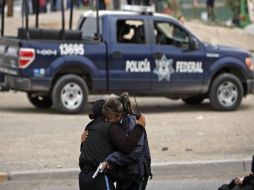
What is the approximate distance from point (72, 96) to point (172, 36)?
257 cm

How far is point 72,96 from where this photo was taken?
15.3m

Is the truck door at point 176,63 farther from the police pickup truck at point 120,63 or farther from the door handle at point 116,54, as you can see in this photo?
the door handle at point 116,54

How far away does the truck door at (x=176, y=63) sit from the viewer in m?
15.7

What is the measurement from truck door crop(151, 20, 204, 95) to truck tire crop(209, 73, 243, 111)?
36 cm

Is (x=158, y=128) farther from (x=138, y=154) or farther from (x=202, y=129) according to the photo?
(x=138, y=154)

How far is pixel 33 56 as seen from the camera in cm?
1470

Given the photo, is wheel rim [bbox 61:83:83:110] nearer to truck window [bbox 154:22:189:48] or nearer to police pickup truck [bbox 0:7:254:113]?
police pickup truck [bbox 0:7:254:113]

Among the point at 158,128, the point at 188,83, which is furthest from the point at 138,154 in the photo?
the point at 188,83

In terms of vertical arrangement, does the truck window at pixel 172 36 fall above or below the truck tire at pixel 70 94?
above

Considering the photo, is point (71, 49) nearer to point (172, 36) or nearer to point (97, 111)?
point (172, 36)

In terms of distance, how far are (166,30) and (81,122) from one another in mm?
3630

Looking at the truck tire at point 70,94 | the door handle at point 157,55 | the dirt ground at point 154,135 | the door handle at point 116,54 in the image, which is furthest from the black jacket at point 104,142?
the door handle at point 157,55

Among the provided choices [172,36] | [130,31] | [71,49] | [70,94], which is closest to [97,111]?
[71,49]

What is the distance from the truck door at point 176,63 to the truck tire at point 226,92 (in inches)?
14.0
